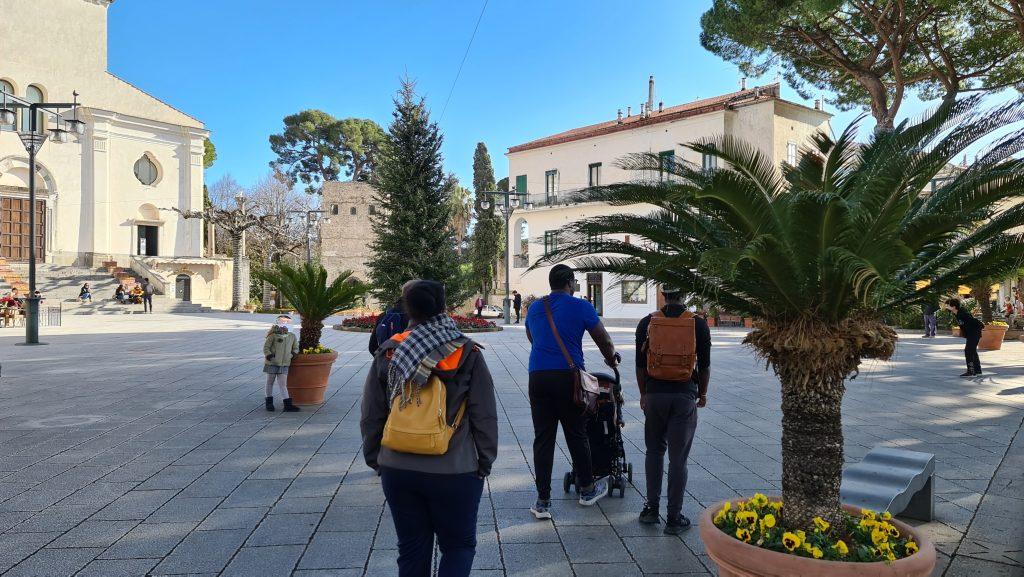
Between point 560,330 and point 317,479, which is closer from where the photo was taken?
point 560,330

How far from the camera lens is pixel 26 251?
3681cm

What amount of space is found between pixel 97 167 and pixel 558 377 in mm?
40512

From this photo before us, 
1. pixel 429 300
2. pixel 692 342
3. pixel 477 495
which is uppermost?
pixel 429 300

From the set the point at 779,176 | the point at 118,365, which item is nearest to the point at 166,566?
the point at 779,176

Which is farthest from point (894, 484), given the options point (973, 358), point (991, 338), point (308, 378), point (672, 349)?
point (991, 338)

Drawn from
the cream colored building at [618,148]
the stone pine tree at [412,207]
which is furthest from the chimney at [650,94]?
the stone pine tree at [412,207]

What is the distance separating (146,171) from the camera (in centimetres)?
3947

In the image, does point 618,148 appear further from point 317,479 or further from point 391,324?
point 317,479

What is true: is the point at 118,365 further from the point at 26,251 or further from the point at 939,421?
the point at 26,251

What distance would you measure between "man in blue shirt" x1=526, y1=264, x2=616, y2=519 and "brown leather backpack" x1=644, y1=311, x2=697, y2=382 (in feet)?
1.19

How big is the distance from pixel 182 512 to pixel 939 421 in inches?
315

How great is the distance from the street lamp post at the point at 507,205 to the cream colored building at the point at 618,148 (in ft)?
2.80

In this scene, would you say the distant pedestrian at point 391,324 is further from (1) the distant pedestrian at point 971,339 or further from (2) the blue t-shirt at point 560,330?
(1) the distant pedestrian at point 971,339

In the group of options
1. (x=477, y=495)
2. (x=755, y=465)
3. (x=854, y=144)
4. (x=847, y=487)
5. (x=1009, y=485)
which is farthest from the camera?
(x=755, y=465)
